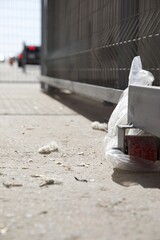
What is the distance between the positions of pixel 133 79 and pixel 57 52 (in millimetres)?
6641

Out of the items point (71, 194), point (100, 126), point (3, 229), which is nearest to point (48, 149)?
point (71, 194)

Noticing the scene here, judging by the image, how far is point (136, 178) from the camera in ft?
10.6

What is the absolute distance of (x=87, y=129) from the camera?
18.5ft

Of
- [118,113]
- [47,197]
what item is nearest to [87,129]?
[118,113]

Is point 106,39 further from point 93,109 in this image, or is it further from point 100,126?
point 93,109

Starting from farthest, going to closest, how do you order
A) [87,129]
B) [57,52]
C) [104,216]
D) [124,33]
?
[57,52], [87,129], [124,33], [104,216]

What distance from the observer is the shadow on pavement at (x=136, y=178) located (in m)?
3.10

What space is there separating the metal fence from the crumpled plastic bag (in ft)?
1.07

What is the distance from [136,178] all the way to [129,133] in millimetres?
536

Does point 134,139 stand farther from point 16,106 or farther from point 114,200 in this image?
point 16,106

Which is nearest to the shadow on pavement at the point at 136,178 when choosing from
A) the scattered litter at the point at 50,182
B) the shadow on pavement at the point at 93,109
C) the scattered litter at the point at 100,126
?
the scattered litter at the point at 50,182

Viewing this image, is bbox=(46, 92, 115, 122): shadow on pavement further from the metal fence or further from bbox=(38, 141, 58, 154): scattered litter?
bbox=(38, 141, 58, 154): scattered litter

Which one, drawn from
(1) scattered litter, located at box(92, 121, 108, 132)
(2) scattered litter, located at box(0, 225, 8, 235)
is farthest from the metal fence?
(2) scattered litter, located at box(0, 225, 8, 235)

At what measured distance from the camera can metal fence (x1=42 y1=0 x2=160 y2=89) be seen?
4452 millimetres
